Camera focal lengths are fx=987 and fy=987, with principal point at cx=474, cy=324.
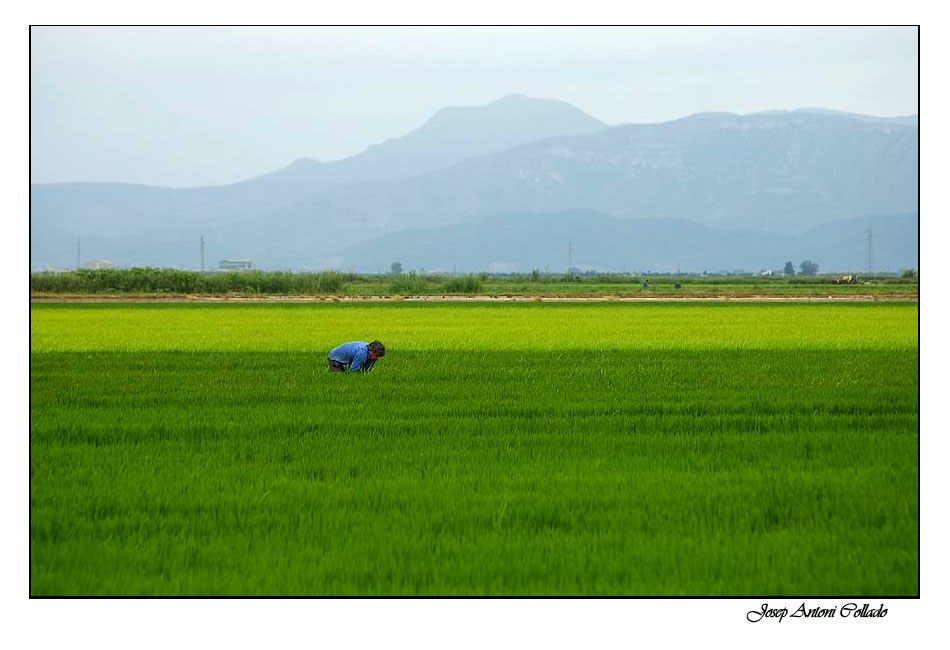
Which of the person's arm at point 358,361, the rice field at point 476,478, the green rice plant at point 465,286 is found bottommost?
the rice field at point 476,478

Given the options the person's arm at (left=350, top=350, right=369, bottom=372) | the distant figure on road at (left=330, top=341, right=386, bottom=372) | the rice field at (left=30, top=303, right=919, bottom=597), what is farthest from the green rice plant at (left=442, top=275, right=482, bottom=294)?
the person's arm at (left=350, top=350, right=369, bottom=372)

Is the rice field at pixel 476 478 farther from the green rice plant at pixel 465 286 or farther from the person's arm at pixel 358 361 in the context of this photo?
the green rice plant at pixel 465 286

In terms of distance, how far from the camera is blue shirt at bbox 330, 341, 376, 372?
13703 millimetres

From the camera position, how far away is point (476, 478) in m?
7.11

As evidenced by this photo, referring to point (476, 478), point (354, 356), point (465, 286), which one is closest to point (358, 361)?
point (354, 356)

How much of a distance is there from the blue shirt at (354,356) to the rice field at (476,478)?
0.99 feet

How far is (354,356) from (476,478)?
22.7 ft

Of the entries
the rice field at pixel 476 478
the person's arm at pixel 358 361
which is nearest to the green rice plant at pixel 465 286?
the rice field at pixel 476 478

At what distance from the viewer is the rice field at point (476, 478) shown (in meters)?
5.17

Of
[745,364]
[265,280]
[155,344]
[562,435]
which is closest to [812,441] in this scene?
[562,435]

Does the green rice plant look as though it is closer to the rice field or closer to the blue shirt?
the rice field

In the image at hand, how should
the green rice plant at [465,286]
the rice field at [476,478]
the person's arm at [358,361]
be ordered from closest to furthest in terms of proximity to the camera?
the rice field at [476,478] → the person's arm at [358,361] → the green rice plant at [465,286]

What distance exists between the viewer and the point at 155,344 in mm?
20188
